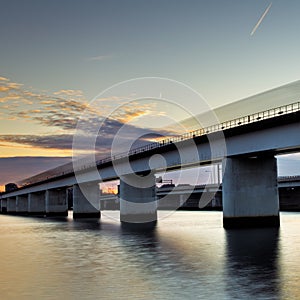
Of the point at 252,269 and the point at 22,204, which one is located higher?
the point at 22,204

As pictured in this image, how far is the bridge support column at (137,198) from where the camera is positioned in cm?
8506

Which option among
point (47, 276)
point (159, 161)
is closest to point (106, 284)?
point (47, 276)

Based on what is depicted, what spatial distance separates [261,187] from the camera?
2110 inches

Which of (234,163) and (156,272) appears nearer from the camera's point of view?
(156,272)

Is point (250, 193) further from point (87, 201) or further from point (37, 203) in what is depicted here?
point (37, 203)

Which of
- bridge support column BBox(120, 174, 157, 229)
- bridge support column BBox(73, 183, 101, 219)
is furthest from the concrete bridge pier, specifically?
bridge support column BBox(120, 174, 157, 229)

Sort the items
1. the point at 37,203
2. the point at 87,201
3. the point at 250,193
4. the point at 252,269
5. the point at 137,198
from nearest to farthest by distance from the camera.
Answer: the point at 252,269 < the point at 250,193 < the point at 137,198 < the point at 87,201 < the point at 37,203

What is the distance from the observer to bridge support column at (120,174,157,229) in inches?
3349

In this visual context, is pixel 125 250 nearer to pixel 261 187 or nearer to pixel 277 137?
pixel 277 137

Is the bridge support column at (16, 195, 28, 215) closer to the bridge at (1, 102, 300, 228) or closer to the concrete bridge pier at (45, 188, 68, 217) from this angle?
the concrete bridge pier at (45, 188, 68, 217)

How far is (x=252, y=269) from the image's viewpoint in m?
23.4

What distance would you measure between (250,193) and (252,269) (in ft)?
100

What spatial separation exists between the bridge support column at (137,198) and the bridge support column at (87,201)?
25956 mm

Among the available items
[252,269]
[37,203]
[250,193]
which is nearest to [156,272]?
[252,269]
